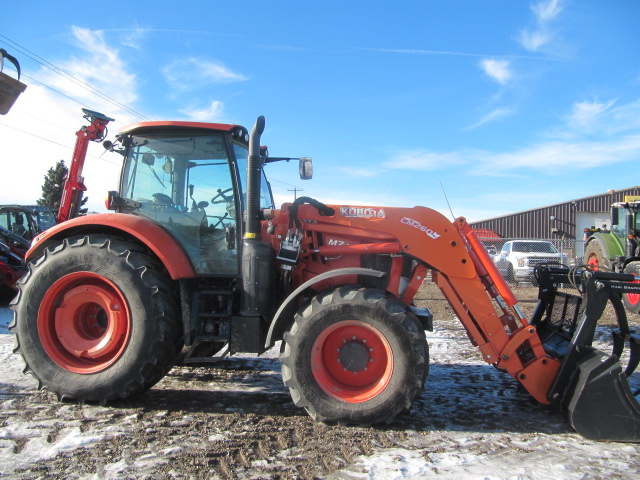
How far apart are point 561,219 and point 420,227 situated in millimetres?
31474

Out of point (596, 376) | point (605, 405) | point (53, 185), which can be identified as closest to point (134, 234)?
point (596, 376)

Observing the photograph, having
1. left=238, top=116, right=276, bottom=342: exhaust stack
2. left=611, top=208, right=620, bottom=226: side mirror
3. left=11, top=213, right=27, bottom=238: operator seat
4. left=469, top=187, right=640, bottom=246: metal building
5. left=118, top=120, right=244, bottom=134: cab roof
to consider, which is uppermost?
left=469, top=187, right=640, bottom=246: metal building

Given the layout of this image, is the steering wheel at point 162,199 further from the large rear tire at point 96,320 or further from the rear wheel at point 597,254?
the rear wheel at point 597,254

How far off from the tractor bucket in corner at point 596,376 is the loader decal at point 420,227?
3.85 ft

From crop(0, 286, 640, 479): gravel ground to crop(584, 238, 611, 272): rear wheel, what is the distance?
8980 millimetres

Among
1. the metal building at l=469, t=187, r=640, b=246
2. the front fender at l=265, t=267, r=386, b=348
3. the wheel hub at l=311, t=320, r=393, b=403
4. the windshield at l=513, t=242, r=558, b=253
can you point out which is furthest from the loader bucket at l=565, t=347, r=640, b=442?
the metal building at l=469, t=187, r=640, b=246

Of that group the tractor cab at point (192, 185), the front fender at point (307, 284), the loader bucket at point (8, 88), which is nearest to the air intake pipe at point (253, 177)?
the tractor cab at point (192, 185)

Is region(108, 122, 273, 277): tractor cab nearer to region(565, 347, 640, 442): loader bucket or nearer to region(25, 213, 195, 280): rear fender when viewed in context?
region(25, 213, 195, 280): rear fender

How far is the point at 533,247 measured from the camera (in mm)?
17141

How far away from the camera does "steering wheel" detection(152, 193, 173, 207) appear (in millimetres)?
4246

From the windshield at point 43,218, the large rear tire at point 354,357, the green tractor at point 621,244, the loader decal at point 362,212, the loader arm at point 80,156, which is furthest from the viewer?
the windshield at point 43,218

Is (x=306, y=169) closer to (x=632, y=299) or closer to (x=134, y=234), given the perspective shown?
(x=134, y=234)

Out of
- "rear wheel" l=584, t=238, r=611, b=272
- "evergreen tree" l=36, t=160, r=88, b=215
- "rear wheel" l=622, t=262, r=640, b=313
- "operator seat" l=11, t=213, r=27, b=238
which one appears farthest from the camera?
"evergreen tree" l=36, t=160, r=88, b=215

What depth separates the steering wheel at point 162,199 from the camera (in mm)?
4246
